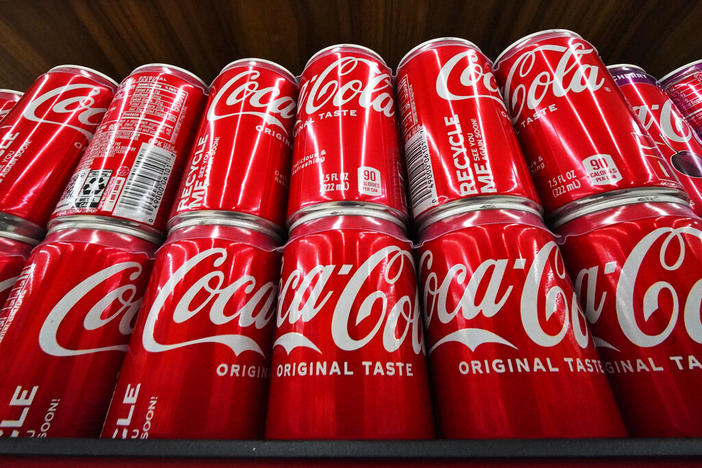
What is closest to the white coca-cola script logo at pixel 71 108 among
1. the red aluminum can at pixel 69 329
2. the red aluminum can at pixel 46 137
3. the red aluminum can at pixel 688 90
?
the red aluminum can at pixel 46 137

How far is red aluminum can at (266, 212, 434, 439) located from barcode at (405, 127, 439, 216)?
84 millimetres

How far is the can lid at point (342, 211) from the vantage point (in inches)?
24.0

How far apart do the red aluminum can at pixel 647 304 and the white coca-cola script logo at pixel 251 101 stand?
0.64 m

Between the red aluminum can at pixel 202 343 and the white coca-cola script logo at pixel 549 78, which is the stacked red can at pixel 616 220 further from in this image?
the red aluminum can at pixel 202 343

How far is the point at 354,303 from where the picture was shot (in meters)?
0.52

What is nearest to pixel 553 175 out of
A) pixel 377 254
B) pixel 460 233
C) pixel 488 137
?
pixel 488 137

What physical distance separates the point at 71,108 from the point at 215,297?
675 mm

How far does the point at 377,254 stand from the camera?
565mm

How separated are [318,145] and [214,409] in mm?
470

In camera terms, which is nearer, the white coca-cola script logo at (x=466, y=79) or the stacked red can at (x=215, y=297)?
the stacked red can at (x=215, y=297)

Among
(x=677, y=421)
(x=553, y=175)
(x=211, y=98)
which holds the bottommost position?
(x=677, y=421)

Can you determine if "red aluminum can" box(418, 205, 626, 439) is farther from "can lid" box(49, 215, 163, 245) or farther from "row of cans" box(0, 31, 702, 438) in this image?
"can lid" box(49, 215, 163, 245)

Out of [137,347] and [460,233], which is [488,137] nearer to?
[460,233]

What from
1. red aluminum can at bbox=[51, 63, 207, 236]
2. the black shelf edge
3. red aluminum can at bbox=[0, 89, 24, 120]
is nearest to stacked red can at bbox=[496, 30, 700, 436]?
the black shelf edge
